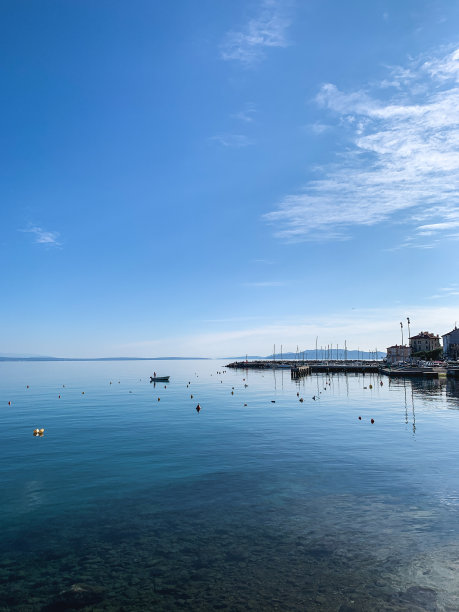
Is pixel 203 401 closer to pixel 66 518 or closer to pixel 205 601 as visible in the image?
pixel 66 518

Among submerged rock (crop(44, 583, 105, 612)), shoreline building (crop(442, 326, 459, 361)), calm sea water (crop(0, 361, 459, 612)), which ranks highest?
shoreline building (crop(442, 326, 459, 361))

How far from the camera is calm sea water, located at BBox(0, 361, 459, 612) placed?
44.4 feet

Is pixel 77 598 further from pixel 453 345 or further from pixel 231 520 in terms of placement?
pixel 453 345

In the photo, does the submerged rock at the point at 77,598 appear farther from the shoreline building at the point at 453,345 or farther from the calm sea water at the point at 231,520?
the shoreline building at the point at 453,345

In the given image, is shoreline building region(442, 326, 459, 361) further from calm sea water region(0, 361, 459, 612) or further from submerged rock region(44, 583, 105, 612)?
submerged rock region(44, 583, 105, 612)

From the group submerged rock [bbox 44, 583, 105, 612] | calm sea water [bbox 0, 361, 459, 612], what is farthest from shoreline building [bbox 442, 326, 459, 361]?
submerged rock [bbox 44, 583, 105, 612]

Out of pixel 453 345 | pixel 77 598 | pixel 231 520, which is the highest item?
pixel 453 345

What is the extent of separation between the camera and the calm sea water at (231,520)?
533 inches

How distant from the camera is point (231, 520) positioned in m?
19.5

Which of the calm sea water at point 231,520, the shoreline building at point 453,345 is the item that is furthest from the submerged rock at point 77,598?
the shoreline building at point 453,345

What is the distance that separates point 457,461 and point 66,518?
27.6 metres

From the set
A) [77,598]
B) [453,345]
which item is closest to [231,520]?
[77,598]

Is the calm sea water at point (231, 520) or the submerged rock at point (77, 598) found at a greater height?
the submerged rock at point (77, 598)

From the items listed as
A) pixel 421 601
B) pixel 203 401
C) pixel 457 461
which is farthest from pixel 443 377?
pixel 421 601
